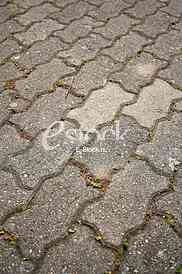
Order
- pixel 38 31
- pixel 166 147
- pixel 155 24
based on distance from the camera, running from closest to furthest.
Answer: pixel 166 147
pixel 38 31
pixel 155 24

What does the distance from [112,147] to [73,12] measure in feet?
6.61

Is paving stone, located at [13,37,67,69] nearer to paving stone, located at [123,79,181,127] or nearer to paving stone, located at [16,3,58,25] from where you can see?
paving stone, located at [16,3,58,25]

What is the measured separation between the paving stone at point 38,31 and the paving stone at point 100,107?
102 centimetres

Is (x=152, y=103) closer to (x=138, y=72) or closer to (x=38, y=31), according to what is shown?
(x=138, y=72)

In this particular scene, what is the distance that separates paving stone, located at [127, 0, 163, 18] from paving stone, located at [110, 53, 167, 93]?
0.78m

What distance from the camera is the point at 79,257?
1.92 meters

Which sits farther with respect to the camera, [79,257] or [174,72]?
[174,72]

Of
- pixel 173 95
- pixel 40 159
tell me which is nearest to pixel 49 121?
pixel 40 159

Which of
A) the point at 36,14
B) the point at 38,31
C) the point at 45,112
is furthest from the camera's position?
the point at 36,14

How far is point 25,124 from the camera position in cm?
262

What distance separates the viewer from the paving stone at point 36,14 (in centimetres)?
369

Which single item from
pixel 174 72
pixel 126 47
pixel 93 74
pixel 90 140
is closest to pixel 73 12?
pixel 126 47

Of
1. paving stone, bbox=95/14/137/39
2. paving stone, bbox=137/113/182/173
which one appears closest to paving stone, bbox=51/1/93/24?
paving stone, bbox=95/14/137/39

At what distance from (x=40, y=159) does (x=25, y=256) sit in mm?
703
